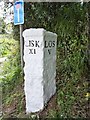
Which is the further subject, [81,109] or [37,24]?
[37,24]

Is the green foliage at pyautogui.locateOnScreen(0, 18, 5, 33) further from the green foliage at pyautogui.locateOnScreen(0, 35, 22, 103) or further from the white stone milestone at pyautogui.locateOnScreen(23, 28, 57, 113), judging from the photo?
the white stone milestone at pyautogui.locateOnScreen(23, 28, 57, 113)

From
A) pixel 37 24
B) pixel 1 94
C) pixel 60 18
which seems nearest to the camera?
pixel 1 94

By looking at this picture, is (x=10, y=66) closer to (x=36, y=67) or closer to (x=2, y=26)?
(x=2, y=26)

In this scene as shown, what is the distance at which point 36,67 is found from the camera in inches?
90.4

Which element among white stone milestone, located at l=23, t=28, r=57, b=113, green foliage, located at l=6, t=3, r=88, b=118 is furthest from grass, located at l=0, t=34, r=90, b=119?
white stone milestone, located at l=23, t=28, r=57, b=113

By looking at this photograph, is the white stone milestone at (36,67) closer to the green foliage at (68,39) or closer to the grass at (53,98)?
the grass at (53,98)

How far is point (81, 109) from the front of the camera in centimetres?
253

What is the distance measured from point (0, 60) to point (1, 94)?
1.89 ft

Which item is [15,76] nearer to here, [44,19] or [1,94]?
[1,94]

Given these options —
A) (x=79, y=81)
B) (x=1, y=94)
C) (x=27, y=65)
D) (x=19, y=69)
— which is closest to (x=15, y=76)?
(x=19, y=69)

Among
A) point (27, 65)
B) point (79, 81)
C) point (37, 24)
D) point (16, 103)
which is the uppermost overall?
point (37, 24)

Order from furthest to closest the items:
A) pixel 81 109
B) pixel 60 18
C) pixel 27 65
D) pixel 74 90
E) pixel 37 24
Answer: pixel 37 24 → pixel 60 18 → pixel 74 90 → pixel 81 109 → pixel 27 65

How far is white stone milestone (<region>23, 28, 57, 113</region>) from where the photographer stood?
2.27 meters

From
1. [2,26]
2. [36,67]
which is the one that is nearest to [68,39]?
[2,26]
